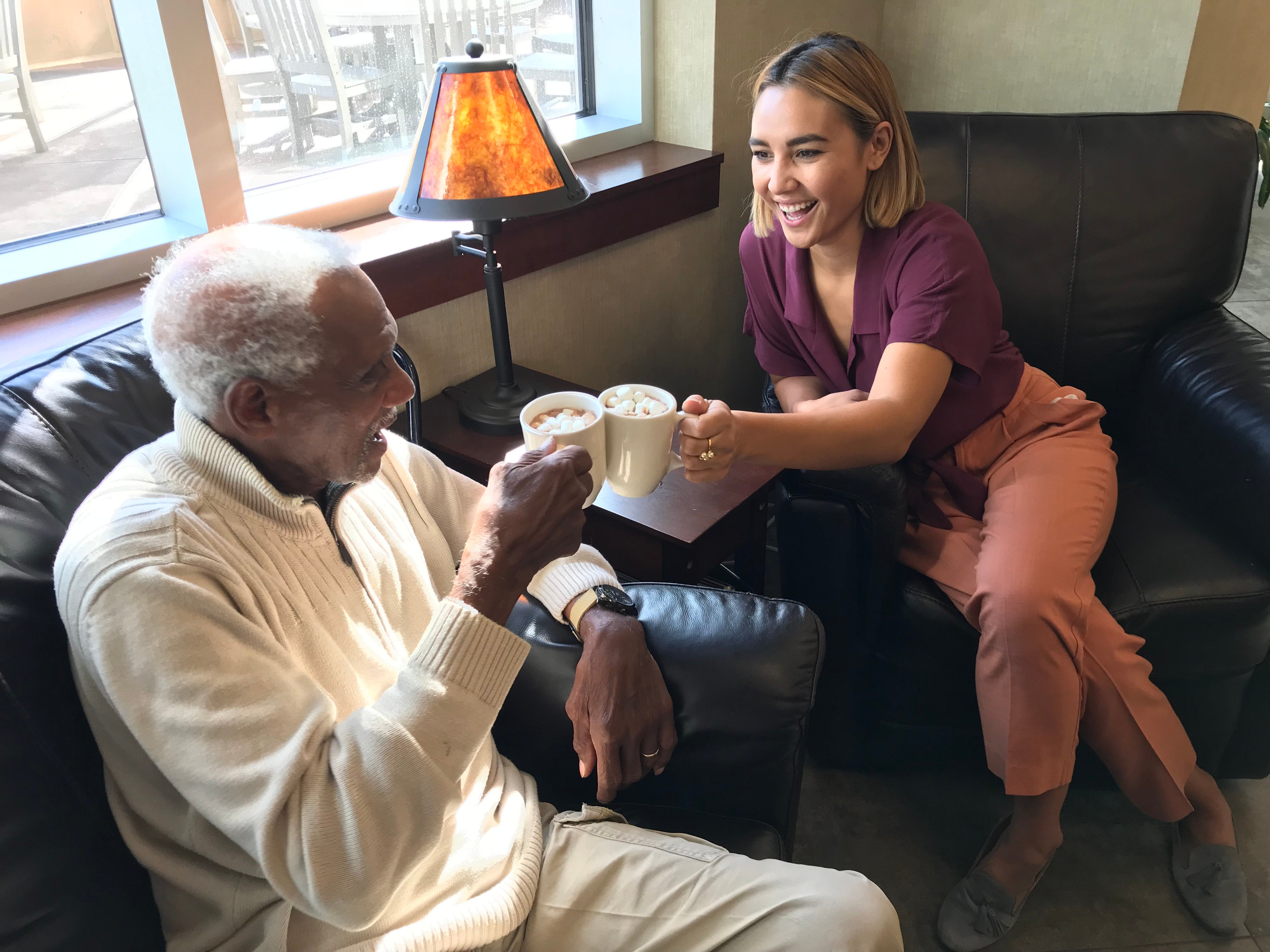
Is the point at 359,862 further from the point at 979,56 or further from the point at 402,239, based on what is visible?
the point at 979,56

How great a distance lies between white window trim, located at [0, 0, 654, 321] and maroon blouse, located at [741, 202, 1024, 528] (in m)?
0.74

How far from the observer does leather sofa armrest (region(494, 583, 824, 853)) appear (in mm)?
1168

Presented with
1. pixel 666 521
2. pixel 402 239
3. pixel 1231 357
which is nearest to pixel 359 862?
pixel 666 521

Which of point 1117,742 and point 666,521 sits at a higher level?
point 666,521

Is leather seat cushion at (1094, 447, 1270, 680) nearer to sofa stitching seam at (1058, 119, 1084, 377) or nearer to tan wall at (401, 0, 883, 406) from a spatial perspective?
sofa stitching seam at (1058, 119, 1084, 377)

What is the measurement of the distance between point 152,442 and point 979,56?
213 cm

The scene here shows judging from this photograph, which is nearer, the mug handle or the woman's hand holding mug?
the mug handle

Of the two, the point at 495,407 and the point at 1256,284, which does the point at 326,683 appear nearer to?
the point at 495,407

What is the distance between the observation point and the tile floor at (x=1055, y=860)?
1.48 m

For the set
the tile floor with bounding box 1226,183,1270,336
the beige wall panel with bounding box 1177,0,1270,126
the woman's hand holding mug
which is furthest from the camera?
the tile floor with bounding box 1226,183,1270,336

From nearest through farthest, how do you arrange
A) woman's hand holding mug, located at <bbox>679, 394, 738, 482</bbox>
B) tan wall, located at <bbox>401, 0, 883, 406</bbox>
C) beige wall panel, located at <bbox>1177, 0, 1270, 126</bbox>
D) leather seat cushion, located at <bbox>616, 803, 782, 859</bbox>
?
leather seat cushion, located at <bbox>616, 803, 782, 859</bbox> < woman's hand holding mug, located at <bbox>679, 394, 738, 482</bbox> < tan wall, located at <bbox>401, 0, 883, 406</bbox> < beige wall panel, located at <bbox>1177, 0, 1270, 126</bbox>

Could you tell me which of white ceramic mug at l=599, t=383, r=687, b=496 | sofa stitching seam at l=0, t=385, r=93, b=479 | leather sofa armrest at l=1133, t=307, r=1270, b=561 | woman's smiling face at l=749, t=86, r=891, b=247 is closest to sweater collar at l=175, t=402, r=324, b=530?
sofa stitching seam at l=0, t=385, r=93, b=479

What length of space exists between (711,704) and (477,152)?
818 millimetres

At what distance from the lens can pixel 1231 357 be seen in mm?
1689
